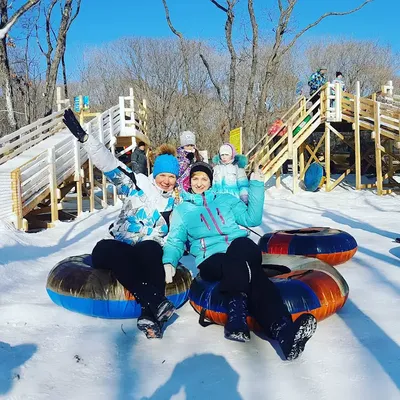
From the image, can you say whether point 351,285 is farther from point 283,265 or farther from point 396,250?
point 396,250

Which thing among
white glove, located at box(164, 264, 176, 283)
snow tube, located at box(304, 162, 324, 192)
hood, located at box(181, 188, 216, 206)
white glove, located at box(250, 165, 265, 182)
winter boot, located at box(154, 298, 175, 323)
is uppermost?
white glove, located at box(250, 165, 265, 182)

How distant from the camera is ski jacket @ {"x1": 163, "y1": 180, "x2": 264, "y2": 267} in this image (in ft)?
11.2

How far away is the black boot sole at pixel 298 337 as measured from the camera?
260 cm

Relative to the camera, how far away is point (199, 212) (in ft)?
11.5

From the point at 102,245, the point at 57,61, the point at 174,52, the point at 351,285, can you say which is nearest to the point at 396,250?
the point at 351,285

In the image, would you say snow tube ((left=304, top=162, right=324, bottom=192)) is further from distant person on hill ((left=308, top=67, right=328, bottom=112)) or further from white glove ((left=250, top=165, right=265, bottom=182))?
white glove ((left=250, top=165, right=265, bottom=182))

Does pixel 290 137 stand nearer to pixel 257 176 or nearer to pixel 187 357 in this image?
pixel 257 176

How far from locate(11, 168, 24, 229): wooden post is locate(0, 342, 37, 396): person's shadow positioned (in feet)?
15.5

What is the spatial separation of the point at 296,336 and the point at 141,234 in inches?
59.1

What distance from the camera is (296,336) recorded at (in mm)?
2596

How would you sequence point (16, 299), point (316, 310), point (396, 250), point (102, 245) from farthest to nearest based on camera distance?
point (396, 250) → point (16, 299) → point (102, 245) → point (316, 310)

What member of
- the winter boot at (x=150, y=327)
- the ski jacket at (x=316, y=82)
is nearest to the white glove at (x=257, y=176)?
the winter boot at (x=150, y=327)

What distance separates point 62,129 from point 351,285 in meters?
11.3

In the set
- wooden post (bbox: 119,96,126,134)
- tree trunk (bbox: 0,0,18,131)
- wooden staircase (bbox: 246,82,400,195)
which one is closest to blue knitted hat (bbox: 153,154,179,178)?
wooden staircase (bbox: 246,82,400,195)
